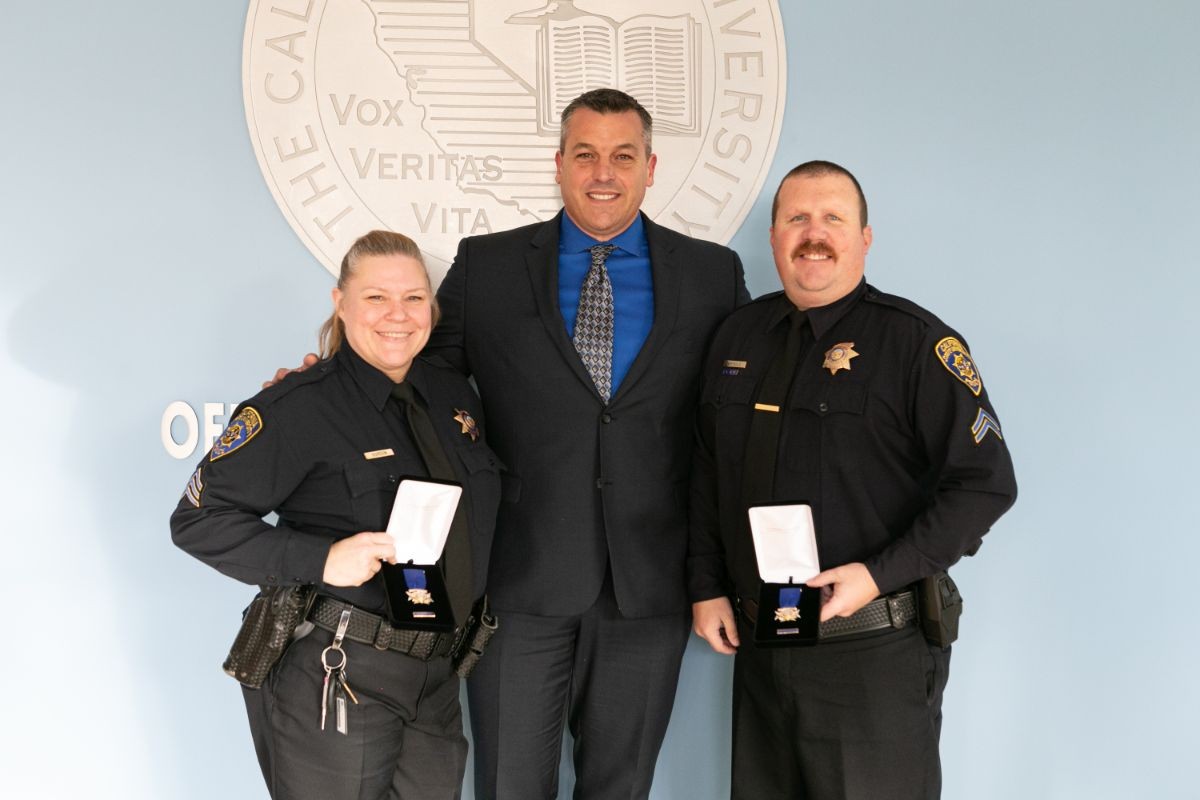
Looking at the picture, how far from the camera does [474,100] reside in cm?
246

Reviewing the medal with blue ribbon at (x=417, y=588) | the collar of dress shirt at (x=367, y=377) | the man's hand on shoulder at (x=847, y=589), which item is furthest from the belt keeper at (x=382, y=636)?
the man's hand on shoulder at (x=847, y=589)

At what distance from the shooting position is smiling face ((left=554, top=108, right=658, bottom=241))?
2.17 meters

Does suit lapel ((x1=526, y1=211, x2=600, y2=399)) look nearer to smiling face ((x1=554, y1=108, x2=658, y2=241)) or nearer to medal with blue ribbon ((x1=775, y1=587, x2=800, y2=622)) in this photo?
smiling face ((x1=554, y1=108, x2=658, y2=241))

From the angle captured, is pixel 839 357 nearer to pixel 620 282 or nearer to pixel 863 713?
pixel 620 282

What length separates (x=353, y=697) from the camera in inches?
68.7

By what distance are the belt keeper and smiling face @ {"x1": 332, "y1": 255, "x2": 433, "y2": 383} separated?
473 mm

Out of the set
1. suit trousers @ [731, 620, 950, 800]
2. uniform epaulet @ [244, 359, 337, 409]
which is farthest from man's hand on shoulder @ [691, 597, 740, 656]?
uniform epaulet @ [244, 359, 337, 409]

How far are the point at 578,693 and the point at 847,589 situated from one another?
2.51 feet

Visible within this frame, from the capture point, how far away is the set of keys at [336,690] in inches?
68.1

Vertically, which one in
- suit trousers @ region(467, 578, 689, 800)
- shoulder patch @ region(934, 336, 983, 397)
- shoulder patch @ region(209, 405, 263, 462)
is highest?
shoulder patch @ region(934, 336, 983, 397)

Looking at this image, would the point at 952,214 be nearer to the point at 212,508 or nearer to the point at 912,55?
the point at 912,55

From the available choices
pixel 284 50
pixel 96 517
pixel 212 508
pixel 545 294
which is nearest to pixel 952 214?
pixel 545 294

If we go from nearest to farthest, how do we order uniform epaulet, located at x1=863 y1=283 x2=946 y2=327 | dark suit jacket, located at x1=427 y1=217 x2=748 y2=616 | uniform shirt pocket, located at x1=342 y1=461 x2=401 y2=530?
uniform shirt pocket, located at x1=342 y1=461 x2=401 y2=530
uniform epaulet, located at x1=863 y1=283 x2=946 y2=327
dark suit jacket, located at x1=427 y1=217 x2=748 y2=616

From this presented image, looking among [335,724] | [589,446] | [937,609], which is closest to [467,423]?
[589,446]
